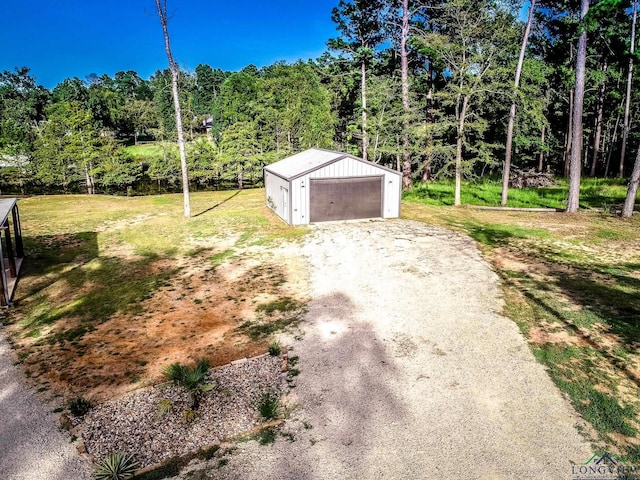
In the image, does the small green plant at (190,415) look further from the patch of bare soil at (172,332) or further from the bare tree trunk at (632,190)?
the bare tree trunk at (632,190)

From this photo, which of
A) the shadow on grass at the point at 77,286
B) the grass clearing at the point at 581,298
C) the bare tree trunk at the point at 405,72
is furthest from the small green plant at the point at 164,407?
the bare tree trunk at the point at 405,72

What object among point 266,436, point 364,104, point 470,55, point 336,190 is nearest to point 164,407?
point 266,436

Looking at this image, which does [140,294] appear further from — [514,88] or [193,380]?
[514,88]

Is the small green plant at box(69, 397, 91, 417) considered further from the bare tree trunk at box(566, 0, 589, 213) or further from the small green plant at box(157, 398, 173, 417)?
the bare tree trunk at box(566, 0, 589, 213)

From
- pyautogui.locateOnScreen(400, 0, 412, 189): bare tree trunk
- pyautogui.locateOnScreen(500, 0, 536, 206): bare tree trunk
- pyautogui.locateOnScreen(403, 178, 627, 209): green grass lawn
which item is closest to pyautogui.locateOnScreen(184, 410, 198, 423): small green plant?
pyautogui.locateOnScreen(500, 0, 536, 206): bare tree trunk

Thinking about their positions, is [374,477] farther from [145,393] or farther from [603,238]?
[603,238]
